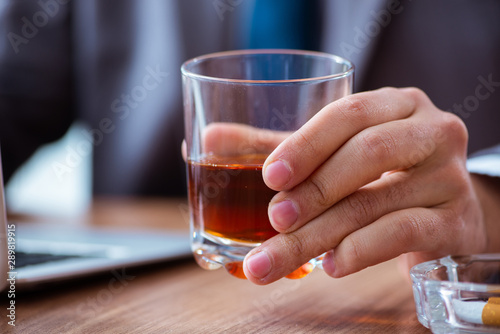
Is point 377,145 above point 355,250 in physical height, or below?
above

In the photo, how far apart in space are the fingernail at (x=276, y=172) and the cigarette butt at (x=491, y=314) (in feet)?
0.71

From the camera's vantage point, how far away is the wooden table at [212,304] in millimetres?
570

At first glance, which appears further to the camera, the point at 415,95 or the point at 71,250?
the point at 71,250

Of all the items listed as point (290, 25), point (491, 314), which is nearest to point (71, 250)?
point (491, 314)

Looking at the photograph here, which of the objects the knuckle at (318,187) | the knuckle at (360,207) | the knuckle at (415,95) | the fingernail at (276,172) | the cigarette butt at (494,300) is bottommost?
the cigarette butt at (494,300)

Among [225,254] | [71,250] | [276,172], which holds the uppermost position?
[276,172]

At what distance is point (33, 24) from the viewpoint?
1.83 m

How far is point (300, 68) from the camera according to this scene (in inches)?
26.2

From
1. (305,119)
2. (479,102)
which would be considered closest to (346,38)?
(479,102)

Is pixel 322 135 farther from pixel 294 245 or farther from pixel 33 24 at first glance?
pixel 33 24

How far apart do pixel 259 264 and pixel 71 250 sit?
399 mm

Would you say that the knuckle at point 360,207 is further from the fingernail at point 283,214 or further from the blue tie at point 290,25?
the blue tie at point 290,25

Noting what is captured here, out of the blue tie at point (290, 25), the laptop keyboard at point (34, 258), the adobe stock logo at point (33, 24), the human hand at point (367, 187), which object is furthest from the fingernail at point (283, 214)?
the adobe stock logo at point (33, 24)

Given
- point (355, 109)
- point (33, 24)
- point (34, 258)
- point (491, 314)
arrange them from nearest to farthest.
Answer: point (491, 314)
point (355, 109)
point (34, 258)
point (33, 24)
